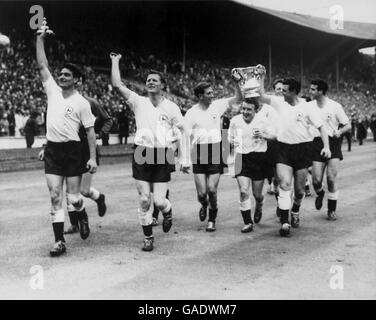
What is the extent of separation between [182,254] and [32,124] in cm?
1423

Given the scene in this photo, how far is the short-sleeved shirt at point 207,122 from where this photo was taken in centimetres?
779

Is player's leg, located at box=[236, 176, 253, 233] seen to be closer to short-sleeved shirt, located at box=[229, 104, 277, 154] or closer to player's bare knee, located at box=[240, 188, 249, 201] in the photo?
player's bare knee, located at box=[240, 188, 249, 201]

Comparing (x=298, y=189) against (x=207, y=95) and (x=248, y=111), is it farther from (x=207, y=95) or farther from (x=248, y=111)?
(x=207, y=95)

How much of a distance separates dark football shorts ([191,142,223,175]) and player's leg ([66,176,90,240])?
1.76 meters

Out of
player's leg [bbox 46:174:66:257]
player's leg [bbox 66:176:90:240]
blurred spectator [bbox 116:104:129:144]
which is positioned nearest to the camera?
player's leg [bbox 46:174:66:257]

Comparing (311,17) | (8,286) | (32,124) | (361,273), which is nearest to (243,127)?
(361,273)

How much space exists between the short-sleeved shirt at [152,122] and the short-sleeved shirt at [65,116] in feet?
1.84

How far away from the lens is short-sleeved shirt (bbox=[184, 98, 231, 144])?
7.79 metres

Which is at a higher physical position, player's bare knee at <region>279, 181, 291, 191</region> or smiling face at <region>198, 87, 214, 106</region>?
smiling face at <region>198, 87, 214, 106</region>

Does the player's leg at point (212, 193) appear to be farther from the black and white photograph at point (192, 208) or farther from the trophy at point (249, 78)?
the trophy at point (249, 78)

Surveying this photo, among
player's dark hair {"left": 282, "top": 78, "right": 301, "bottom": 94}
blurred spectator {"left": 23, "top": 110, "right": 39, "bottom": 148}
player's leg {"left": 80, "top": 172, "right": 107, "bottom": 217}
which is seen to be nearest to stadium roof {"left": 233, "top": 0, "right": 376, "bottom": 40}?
blurred spectator {"left": 23, "top": 110, "right": 39, "bottom": 148}

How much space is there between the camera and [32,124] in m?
19.4

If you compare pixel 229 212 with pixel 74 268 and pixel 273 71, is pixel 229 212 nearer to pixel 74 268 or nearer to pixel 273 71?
pixel 74 268

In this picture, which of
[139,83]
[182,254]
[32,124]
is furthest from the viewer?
[139,83]
